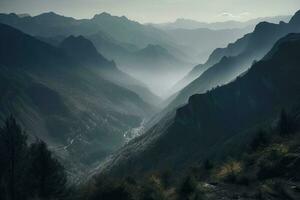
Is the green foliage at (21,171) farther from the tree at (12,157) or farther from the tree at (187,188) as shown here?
the tree at (187,188)

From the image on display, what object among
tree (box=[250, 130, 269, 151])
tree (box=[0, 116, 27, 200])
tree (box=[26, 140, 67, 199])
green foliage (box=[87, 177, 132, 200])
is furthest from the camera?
tree (box=[26, 140, 67, 199])

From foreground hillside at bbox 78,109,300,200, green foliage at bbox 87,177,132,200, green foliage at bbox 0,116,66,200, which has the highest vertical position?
green foliage at bbox 0,116,66,200

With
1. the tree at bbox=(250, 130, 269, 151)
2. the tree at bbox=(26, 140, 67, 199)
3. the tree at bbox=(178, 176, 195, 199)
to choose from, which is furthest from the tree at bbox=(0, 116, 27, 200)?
the tree at bbox=(250, 130, 269, 151)

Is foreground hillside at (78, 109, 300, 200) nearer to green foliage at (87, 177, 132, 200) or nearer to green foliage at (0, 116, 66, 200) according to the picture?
green foliage at (87, 177, 132, 200)

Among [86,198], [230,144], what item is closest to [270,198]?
[86,198]

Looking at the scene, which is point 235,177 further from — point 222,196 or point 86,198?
point 86,198

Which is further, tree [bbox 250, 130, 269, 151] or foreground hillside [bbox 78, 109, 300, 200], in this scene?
tree [bbox 250, 130, 269, 151]

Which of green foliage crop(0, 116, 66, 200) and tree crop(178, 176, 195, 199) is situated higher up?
green foliage crop(0, 116, 66, 200)

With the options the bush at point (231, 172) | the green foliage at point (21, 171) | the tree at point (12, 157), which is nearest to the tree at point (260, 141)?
the bush at point (231, 172)

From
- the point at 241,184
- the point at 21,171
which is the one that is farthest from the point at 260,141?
the point at 21,171

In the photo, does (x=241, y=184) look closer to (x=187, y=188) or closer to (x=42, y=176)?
(x=187, y=188)
